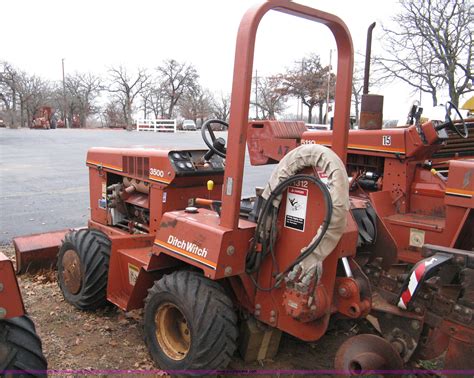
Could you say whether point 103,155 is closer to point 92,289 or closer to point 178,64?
point 92,289

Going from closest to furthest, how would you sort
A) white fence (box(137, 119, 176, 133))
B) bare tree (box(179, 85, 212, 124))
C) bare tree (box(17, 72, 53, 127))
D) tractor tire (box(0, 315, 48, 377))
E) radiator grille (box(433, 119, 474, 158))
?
tractor tire (box(0, 315, 48, 377)) < radiator grille (box(433, 119, 474, 158)) < white fence (box(137, 119, 176, 133)) < bare tree (box(17, 72, 53, 127)) < bare tree (box(179, 85, 212, 124))

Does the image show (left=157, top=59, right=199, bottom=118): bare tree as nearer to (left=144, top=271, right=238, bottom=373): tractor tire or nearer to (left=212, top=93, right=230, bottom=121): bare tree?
(left=212, top=93, right=230, bottom=121): bare tree

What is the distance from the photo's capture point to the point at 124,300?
4199 mm

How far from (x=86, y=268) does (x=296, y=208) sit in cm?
232

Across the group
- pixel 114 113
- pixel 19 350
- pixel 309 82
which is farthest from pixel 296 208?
pixel 114 113

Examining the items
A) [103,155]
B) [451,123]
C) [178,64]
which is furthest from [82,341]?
[178,64]

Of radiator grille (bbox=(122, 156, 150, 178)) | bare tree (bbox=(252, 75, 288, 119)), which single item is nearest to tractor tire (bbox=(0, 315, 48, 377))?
radiator grille (bbox=(122, 156, 150, 178))

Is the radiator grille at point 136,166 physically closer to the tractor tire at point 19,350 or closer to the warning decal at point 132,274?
the warning decal at point 132,274

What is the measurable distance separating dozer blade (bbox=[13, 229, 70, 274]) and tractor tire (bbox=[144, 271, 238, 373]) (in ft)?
8.81

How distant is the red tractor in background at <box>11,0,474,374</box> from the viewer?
2754mm

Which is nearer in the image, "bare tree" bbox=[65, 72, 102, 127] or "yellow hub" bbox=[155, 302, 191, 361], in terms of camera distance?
"yellow hub" bbox=[155, 302, 191, 361]

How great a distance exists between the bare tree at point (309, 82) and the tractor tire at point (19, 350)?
124 feet

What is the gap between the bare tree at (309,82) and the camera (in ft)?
130

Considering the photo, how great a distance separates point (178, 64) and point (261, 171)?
45.2 meters
